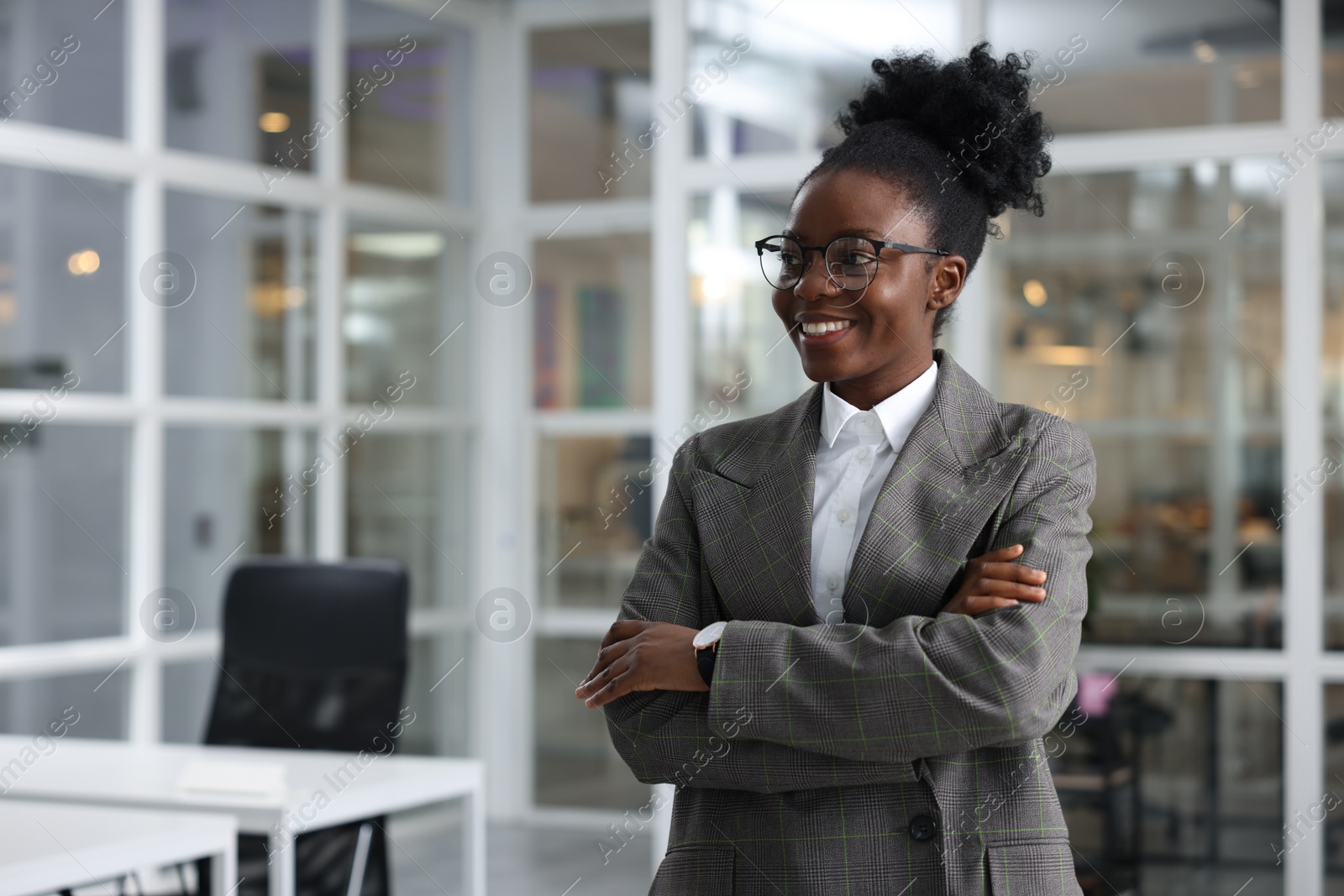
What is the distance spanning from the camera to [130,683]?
4.36 metres

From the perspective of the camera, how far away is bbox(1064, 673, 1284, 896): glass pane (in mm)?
3758

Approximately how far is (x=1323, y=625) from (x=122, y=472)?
3.49 m

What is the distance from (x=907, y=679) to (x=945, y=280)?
0.43 m

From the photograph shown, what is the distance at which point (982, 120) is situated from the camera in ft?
4.93

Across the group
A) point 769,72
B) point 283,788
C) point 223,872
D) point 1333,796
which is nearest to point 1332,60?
point 769,72

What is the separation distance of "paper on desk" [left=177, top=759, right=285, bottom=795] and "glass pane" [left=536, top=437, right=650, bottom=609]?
3044 millimetres

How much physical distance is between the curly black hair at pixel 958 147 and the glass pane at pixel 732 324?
2.69 meters

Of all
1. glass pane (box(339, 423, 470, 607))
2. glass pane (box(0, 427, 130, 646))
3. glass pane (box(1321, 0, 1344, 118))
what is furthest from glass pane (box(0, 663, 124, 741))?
glass pane (box(1321, 0, 1344, 118))

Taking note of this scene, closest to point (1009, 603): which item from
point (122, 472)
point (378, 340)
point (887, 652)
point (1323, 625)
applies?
point (887, 652)

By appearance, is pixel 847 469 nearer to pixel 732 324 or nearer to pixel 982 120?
pixel 982 120

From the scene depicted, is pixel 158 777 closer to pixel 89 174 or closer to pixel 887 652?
pixel 887 652

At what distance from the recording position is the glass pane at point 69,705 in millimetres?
3992

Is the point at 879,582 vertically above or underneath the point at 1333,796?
above

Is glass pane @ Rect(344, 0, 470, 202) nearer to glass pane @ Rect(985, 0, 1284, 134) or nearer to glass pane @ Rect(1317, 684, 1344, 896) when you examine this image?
glass pane @ Rect(985, 0, 1284, 134)
